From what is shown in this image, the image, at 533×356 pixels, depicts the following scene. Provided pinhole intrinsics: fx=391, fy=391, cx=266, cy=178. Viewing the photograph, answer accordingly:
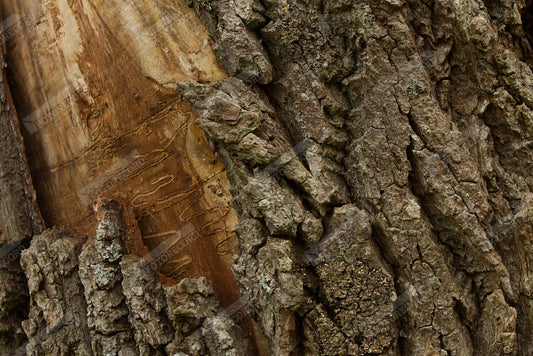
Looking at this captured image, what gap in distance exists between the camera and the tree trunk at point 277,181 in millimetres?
2375

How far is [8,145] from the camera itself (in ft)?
9.81

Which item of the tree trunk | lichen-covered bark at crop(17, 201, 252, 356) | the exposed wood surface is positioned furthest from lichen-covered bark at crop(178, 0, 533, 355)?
lichen-covered bark at crop(17, 201, 252, 356)

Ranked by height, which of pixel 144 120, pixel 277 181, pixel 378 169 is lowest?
pixel 378 169

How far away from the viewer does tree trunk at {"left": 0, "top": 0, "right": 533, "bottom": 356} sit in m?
2.38

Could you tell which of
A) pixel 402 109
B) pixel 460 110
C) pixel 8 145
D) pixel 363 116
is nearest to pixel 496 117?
pixel 460 110

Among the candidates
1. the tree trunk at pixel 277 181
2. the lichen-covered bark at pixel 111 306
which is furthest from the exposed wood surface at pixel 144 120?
the lichen-covered bark at pixel 111 306

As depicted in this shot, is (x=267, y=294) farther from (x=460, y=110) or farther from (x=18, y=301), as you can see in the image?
(x=18, y=301)

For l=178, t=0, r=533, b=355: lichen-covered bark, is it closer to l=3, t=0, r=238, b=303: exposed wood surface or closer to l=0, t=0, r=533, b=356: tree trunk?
l=0, t=0, r=533, b=356: tree trunk

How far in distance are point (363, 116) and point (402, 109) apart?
25 centimetres

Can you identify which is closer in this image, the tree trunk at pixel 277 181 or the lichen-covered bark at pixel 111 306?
the tree trunk at pixel 277 181

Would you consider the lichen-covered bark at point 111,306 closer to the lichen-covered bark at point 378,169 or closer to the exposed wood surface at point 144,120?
the exposed wood surface at point 144,120

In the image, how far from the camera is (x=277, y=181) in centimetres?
244

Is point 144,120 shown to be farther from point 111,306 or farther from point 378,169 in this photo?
point 378,169

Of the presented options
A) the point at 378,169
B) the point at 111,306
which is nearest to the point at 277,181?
the point at 378,169
